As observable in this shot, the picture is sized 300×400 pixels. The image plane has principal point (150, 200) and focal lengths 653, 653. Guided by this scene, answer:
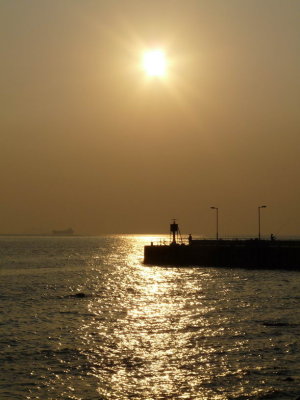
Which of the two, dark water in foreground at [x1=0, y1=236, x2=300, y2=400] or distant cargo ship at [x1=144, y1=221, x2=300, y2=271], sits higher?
distant cargo ship at [x1=144, y1=221, x2=300, y2=271]

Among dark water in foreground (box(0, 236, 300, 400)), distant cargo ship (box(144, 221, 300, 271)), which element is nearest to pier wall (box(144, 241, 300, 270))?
distant cargo ship (box(144, 221, 300, 271))

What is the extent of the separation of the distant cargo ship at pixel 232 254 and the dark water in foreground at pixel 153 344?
95.0 feet

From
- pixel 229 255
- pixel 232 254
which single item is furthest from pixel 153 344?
pixel 229 255

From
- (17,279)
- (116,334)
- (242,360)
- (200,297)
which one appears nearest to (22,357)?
(116,334)

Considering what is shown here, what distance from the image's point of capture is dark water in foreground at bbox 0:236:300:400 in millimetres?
29016

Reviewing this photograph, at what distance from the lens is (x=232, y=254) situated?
109 meters

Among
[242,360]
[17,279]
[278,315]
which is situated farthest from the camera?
[17,279]

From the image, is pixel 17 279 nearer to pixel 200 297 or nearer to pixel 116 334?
pixel 200 297

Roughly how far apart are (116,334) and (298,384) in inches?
620

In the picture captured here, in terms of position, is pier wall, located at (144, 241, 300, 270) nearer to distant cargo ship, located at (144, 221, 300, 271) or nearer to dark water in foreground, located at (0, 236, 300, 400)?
distant cargo ship, located at (144, 221, 300, 271)

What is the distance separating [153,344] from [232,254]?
7170cm

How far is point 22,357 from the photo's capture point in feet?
116

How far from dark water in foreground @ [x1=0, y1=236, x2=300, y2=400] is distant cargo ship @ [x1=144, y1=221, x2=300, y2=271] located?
1140 inches

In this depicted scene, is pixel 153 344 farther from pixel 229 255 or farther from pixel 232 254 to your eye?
pixel 229 255
